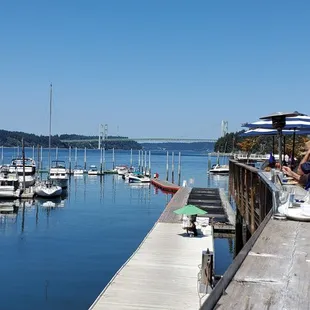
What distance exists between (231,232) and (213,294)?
25.1 meters

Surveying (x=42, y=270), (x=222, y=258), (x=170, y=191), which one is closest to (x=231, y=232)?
(x=222, y=258)

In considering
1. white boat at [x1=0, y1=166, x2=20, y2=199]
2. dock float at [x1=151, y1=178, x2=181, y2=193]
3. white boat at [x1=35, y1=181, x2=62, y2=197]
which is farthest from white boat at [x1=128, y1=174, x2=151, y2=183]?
white boat at [x1=0, y1=166, x2=20, y2=199]

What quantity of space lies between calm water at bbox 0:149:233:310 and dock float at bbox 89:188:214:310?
297 cm

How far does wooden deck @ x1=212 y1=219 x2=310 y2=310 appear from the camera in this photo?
11.2 feet

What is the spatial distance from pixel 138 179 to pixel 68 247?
55.0m

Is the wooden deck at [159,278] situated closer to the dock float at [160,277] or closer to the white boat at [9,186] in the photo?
the dock float at [160,277]

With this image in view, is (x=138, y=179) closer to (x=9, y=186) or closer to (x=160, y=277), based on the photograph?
(x=9, y=186)

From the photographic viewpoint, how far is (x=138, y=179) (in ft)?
283

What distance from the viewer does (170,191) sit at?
6869 cm

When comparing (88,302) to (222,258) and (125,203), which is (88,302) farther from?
(125,203)

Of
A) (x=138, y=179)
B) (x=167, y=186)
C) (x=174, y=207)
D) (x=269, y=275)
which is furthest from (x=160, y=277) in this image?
(x=138, y=179)

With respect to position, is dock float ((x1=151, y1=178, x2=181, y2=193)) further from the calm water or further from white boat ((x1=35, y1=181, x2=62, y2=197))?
white boat ((x1=35, y1=181, x2=62, y2=197))

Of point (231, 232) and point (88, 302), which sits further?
point (231, 232)

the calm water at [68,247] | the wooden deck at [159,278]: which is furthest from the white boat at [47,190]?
the wooden deck at [159,278]
